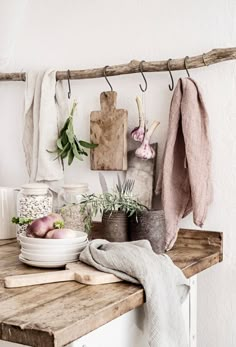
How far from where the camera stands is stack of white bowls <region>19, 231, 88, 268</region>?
4.95 feet

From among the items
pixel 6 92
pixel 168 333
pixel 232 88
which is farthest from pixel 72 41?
pixel 168 333

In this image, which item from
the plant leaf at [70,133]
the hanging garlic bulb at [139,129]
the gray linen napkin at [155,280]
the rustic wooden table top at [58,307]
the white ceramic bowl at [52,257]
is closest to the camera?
the rustic wooden table top at [58,307]

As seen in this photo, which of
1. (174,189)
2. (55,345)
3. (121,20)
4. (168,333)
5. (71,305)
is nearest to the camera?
(55,345)

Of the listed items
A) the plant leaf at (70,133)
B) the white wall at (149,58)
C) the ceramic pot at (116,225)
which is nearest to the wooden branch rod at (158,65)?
the white wall at (149,58)

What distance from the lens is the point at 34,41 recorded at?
7.09ft

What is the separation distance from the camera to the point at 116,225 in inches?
65.8

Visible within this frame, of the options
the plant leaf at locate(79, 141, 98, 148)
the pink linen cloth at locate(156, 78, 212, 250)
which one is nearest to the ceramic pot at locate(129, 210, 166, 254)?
the pink linen cloth at locate(156, 78, 212, 250)

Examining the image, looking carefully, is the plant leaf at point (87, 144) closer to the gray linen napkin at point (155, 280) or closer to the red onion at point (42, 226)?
the red onion at point (42, 226)

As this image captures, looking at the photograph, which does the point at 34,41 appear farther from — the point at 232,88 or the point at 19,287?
the point at 19,287

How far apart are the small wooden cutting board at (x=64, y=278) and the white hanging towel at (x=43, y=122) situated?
644 mm

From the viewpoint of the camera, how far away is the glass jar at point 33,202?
1817 mm

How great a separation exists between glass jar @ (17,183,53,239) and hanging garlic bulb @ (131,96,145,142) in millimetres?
321

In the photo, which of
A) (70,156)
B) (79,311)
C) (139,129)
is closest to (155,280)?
(79,311)

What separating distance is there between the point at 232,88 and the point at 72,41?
0.60 meters
